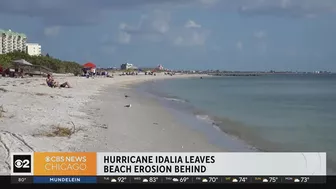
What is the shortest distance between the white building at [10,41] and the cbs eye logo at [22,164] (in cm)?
6249

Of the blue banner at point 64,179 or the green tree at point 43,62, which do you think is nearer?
the blue banner at point 64,179

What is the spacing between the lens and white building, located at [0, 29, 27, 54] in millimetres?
60969

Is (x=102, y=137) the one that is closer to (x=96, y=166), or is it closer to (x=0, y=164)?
(x=0, y=164)

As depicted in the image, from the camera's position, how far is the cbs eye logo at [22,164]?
2691 millimetres

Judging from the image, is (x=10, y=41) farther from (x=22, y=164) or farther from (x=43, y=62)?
(x=22, y=164)

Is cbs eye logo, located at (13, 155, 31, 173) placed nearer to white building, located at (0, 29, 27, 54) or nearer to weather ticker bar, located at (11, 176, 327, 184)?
weather ticker bar, located at (11, 176, 327, 184)

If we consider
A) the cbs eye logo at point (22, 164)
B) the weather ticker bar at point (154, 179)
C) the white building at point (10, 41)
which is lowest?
the weather ticker bar at point (154, 179)

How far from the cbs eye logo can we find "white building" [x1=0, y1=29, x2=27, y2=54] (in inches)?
2460

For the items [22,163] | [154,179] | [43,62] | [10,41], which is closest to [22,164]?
[22,163]

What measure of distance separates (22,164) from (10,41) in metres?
67.1

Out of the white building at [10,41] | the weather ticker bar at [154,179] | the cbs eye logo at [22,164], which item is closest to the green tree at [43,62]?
the white building at [10,41]

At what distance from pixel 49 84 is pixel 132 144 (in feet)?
49.3

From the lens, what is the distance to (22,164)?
270cm

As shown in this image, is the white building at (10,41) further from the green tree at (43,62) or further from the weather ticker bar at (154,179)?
the weather ticker bar at (154,179)
